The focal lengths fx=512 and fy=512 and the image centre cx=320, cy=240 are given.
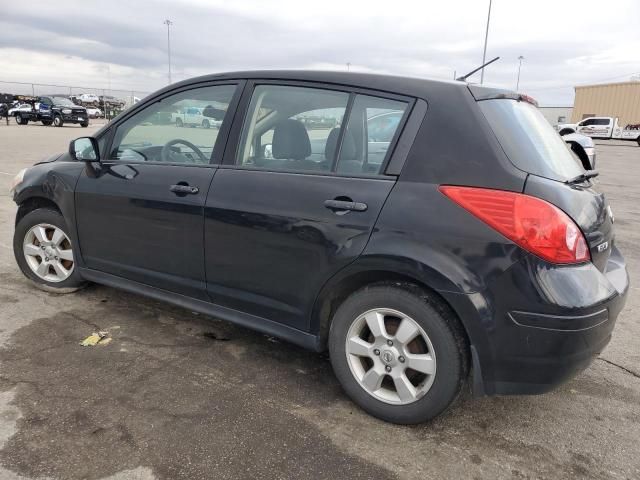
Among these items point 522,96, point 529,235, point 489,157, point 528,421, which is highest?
point 522,96

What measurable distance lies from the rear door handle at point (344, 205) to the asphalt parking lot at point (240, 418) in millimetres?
1035

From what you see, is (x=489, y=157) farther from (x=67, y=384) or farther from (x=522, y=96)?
(x=67, y=384)

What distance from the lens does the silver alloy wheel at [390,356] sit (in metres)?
2.36

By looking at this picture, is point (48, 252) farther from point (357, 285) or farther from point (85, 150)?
point (357, 285)

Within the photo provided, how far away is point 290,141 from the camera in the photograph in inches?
112

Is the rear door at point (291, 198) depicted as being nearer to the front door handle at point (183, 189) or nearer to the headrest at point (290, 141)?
the headrest at point (290, 141)

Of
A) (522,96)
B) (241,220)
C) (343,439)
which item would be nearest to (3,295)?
(241,220)

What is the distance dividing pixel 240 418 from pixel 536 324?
1.45 metres

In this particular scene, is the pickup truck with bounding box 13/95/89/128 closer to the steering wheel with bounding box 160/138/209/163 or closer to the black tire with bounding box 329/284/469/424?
the steering wheel with bounding box 160/138/209/163

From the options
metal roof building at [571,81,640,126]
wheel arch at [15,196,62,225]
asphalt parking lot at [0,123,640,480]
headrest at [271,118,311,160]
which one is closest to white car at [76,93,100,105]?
metal roof building at [571,81,640,126]

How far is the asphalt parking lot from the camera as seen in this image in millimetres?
2203

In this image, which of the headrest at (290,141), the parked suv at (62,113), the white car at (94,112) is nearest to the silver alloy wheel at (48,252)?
the headrest at (290,141)

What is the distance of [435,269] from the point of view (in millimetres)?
2221

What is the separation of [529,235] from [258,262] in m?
1.38
